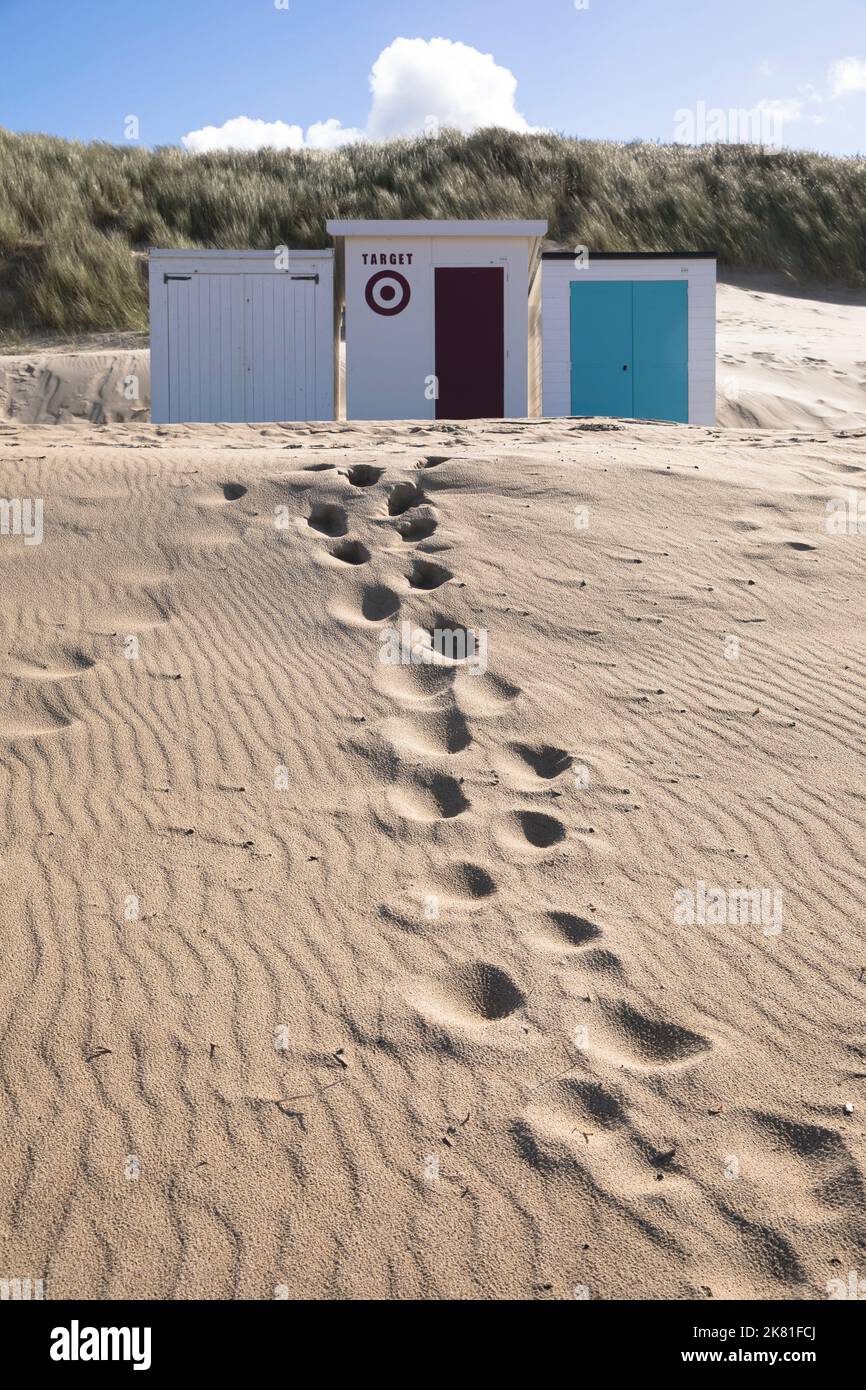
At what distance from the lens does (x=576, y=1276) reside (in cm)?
241

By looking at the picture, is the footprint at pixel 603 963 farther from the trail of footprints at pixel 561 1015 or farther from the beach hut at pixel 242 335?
the beach hut at pixel 242 335

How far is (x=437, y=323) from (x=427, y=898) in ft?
32.3

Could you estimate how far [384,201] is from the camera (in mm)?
22703

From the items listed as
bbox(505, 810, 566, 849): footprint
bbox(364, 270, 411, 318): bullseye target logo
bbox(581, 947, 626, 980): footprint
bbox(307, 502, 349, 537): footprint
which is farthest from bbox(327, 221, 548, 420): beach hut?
bbox(581, 947, 626, 980): footprint

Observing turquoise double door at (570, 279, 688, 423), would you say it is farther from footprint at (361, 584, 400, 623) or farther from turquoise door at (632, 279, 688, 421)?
footprint at (361, 584, 400, 623)

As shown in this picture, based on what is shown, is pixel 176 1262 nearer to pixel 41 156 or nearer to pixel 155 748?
pixel 155 748

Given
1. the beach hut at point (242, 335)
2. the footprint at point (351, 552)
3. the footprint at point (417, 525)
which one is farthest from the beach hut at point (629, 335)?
the footprint at point (351, 552)

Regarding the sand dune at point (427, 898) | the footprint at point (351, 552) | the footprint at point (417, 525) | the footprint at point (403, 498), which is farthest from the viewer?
the footprint at point (403, 498)

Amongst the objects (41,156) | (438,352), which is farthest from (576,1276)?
(41,156)

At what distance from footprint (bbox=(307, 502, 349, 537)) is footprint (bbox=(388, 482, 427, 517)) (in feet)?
0.96

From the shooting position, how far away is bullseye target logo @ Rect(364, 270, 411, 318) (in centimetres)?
1208

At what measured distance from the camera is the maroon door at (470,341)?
39.8ft

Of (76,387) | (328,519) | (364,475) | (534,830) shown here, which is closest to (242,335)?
(76,387)

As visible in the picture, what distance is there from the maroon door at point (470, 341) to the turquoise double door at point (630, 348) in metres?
1.02
